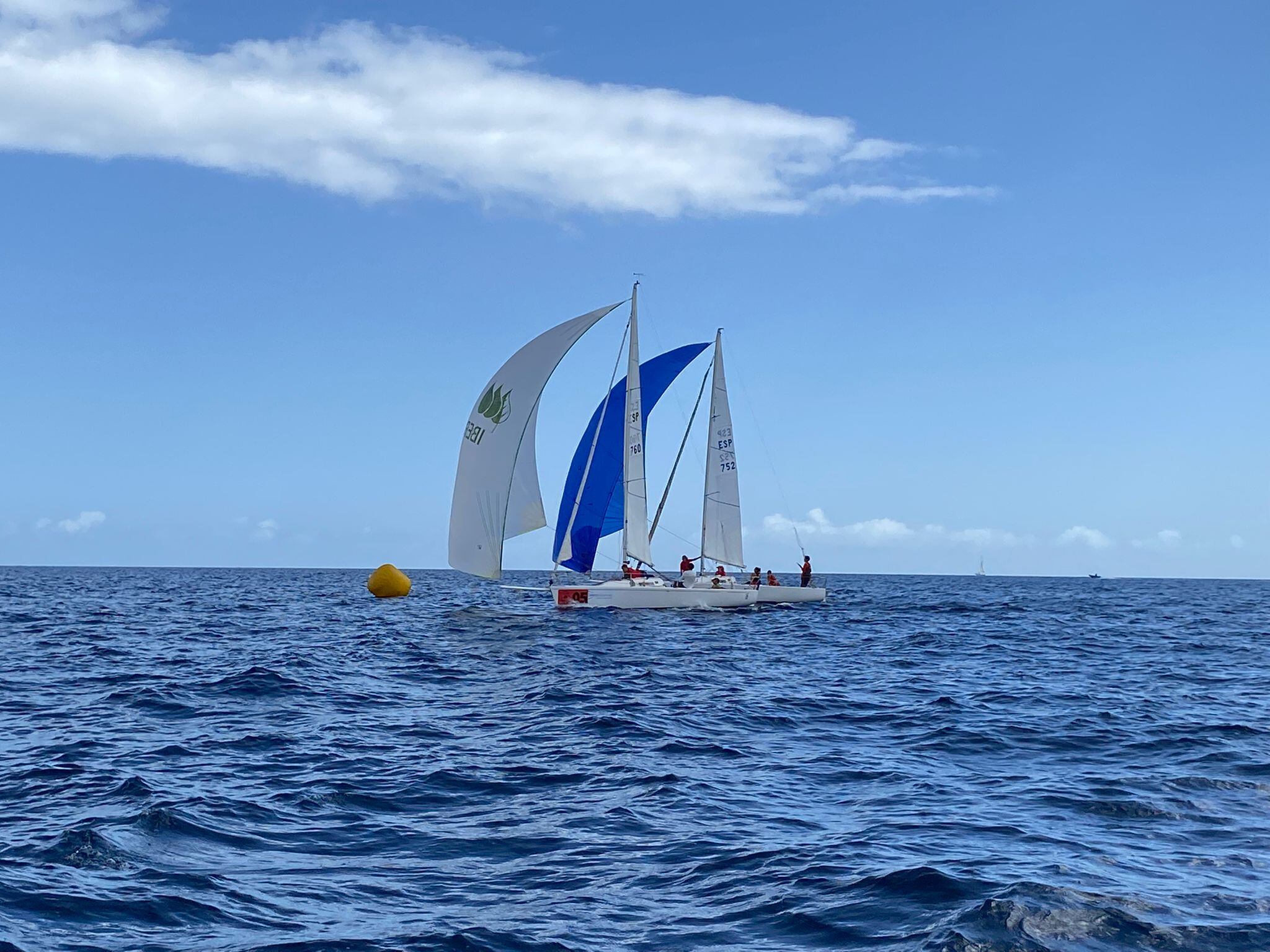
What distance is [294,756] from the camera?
39.3 ft

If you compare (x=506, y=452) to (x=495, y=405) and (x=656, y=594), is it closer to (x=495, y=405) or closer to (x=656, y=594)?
(x=495, y=405)

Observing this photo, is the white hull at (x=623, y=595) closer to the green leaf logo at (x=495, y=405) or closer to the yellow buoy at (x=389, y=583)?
the green leaf logo at (x=495, y=405)

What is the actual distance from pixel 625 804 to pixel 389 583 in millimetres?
41607

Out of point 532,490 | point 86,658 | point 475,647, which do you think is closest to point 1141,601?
point 532,490

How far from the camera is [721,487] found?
141ft

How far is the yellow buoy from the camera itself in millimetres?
49812

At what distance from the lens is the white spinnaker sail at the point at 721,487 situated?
4291cm

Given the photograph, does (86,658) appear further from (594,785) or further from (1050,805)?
(1050,805)

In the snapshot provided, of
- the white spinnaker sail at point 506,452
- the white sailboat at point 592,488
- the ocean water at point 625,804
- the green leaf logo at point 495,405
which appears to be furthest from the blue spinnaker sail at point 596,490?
the ocean water at point 625,804

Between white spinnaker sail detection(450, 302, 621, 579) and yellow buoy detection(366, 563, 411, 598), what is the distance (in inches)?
614

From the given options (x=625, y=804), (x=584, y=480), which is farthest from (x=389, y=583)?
(x=625, y=804)

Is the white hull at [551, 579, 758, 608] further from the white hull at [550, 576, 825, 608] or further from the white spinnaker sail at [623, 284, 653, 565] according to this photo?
the white spinnaker sail at [623, 284, 653, 565]

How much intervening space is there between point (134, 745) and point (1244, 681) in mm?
19557

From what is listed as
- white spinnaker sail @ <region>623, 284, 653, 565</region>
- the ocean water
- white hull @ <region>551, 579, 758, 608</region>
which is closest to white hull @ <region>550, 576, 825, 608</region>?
white hull @ <region>551, 579, 758, 608</region>
